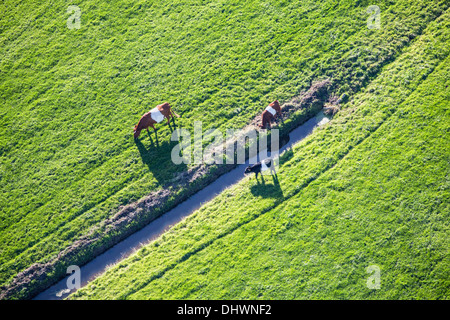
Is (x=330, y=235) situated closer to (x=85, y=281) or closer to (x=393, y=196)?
(x=393, y=196)

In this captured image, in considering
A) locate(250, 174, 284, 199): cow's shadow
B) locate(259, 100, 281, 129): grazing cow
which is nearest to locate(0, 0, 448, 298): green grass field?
locate(250, 174, 284, 199): cow's shadow

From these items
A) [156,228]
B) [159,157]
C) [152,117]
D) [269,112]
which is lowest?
[156,228]

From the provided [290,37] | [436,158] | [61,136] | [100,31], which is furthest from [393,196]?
[100,31]

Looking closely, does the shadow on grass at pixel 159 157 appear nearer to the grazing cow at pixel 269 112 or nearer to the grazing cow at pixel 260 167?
the grazing cow at pixel 260 167

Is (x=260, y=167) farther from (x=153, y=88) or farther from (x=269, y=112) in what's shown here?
(x=153, y=88)

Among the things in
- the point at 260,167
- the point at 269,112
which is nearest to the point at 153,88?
the point at 269,112
